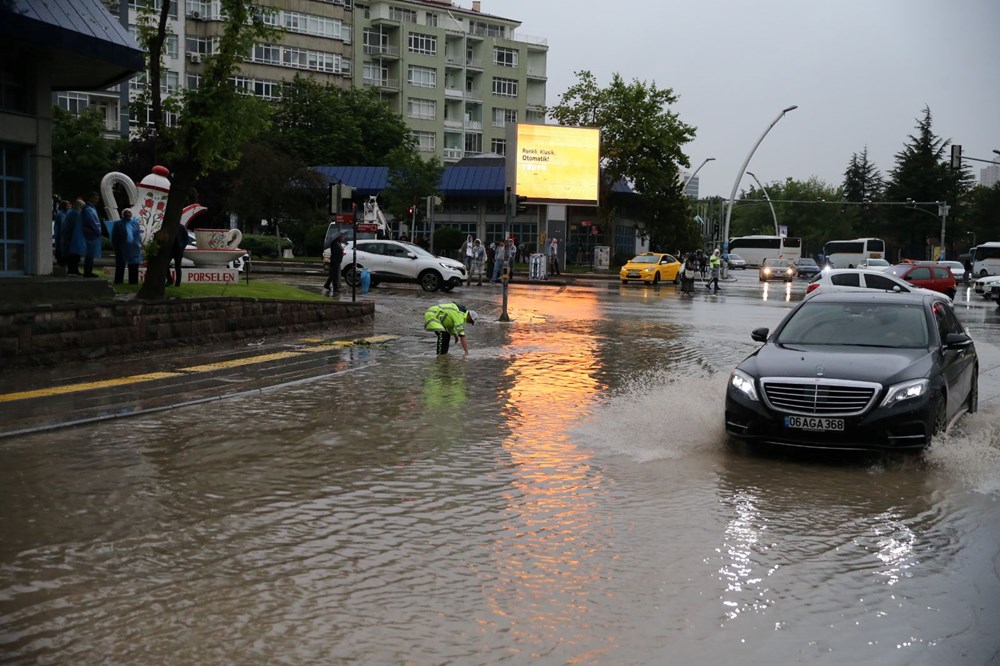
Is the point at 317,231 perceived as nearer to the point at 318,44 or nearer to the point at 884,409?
the point at 318,44

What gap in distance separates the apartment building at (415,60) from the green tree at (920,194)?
35775mm

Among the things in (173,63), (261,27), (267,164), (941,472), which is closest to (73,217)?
(261,27)

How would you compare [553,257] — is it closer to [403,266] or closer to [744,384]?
[403,266]

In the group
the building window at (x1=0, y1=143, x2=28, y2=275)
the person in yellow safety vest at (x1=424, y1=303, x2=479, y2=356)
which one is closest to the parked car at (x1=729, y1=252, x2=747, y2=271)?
the person in yellow safety vest at (x1=424, y1=303, x2=479, y2=356)

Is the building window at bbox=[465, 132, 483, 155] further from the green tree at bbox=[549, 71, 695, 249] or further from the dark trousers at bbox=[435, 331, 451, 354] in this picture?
the dark trousers at bbox=[435, 331, 451, 354]

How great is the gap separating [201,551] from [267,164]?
56.4 m

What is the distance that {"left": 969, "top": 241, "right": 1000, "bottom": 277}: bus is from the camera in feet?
225

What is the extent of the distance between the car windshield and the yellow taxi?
39.8 metres

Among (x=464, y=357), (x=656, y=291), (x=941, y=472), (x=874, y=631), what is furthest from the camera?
(x=656, y=291)

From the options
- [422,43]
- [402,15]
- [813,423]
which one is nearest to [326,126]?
[422,43]

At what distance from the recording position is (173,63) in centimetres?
8662

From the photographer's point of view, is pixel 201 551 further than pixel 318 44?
No

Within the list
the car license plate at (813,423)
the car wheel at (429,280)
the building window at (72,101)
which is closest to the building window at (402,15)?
the building window at (72,101)

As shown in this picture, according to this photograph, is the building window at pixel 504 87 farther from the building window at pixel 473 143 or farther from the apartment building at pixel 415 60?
the building window at pixel 473 143
